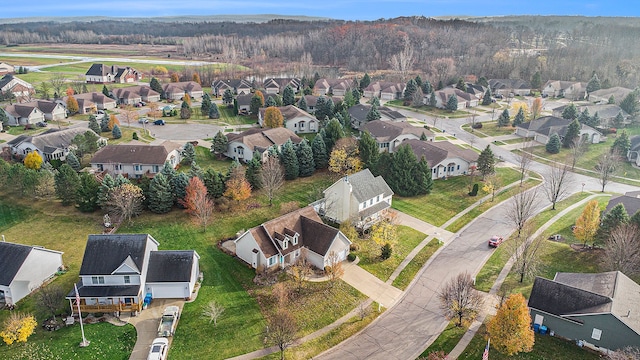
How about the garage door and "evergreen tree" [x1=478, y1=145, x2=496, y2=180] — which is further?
"evergreen tree" [x1=478, y1=145, x2=496, y2=180]

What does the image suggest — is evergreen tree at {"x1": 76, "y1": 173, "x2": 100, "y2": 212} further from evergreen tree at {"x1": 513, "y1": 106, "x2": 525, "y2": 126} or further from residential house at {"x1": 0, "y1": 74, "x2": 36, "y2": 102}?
evergreen tree at {"x1": 513, "y1": 106, "x2": 525, "y2": 126}

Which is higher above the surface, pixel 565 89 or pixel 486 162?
pixel 565 89

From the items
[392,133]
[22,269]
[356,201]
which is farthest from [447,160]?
[22,269]

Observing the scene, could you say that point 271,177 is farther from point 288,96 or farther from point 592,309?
point 288,96

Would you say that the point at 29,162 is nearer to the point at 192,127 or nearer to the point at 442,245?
the point at 192,127

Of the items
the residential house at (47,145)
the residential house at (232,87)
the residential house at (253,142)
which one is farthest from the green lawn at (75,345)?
the residential house at (232,87)

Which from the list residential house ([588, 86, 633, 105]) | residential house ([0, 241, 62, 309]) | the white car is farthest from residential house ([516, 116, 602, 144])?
residential house ([0, 241, 62, 309])
